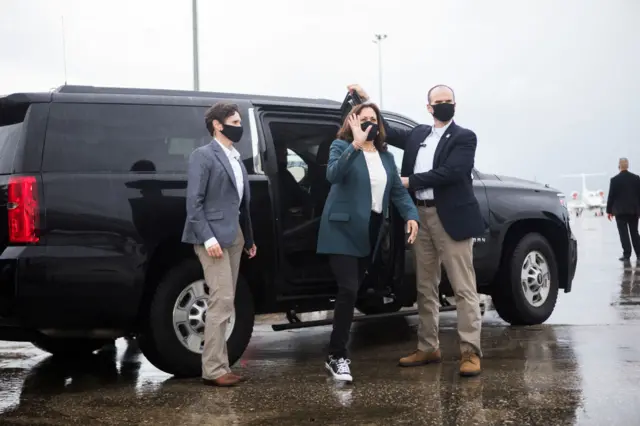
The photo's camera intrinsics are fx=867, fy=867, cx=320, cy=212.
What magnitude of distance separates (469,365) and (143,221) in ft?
7.36

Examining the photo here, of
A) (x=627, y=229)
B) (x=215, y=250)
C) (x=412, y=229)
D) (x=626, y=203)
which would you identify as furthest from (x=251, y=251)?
(x=627, y=229)

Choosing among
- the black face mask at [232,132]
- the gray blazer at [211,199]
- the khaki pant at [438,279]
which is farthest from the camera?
the khaki pant at [438,279]

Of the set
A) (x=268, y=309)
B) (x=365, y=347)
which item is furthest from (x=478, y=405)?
(x=365, y=347)

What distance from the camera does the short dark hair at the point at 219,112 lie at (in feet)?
Result: 17.6

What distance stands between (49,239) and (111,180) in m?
0.51

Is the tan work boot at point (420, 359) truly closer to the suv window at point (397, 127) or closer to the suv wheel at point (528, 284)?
the suv window at point (397, 127)

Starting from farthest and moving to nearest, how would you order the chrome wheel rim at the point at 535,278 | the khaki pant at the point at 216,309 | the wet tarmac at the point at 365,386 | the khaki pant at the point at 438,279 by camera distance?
the chrome wheel rim at the point at 535,278, the khaki pant at the point at 438,279, the khaki pant at the point at 216,309, the wet tarmac at the point at 365,386

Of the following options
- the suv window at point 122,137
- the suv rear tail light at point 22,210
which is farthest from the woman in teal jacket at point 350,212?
the suv rear tail light at point 22,210

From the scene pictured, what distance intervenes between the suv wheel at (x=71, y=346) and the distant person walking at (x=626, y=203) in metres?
10.3

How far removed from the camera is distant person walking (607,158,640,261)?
14648mm

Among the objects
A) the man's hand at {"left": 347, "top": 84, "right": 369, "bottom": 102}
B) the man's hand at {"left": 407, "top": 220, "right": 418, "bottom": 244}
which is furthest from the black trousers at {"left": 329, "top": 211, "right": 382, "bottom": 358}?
the man's hand at {"left": 347, "top": 84, "right": 369, "bottom": 102}

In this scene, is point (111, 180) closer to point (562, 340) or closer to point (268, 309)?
point (268, 309)

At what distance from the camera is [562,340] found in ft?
22.6

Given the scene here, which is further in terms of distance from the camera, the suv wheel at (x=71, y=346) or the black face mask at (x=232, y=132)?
the suv wheel at (x=71, y=346)
